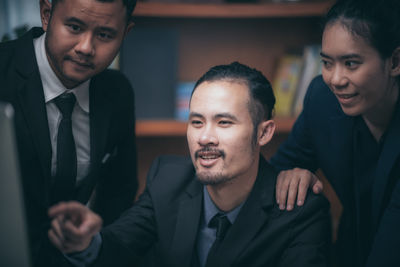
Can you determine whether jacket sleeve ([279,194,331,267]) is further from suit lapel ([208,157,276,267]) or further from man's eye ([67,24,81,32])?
man's eye ([67,24,81,32])

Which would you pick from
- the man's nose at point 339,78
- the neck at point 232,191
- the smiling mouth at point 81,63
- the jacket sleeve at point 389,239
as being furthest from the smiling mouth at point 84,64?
the jacket sleeve at point 389,239

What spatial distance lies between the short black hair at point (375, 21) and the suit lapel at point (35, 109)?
0.98 metres

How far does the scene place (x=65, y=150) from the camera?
4.61ft

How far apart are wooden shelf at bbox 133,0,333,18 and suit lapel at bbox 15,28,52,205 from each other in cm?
80

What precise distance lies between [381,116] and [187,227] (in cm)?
76

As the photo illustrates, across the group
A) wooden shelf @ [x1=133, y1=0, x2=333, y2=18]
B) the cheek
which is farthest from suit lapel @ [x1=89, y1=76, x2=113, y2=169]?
wooden shelf @ [x1=133, y1=0, x2=333, y2=18]

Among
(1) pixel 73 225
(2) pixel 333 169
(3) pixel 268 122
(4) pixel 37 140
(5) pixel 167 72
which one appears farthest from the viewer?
(5) pixel 167 72

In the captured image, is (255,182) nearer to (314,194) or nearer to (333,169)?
(314,194)

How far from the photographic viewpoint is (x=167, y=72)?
2143 mm

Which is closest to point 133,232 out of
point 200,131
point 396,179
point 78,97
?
point 200,131

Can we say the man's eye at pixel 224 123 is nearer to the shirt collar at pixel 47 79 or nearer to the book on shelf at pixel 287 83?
the shirt collar at pixel 47 79

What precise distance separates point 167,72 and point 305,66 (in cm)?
73

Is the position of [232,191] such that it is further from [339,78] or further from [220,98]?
[339,78]

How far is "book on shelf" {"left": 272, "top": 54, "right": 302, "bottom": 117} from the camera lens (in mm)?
2215
